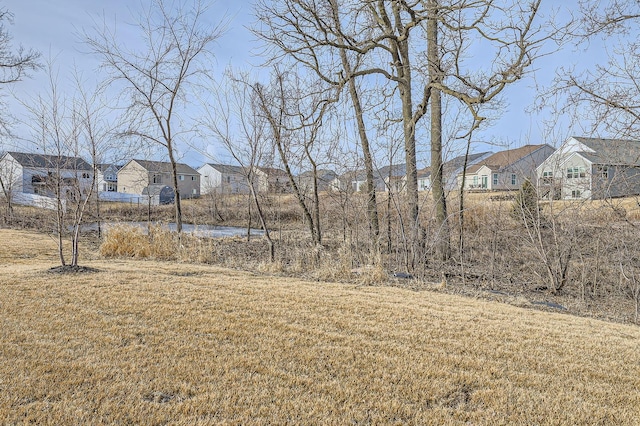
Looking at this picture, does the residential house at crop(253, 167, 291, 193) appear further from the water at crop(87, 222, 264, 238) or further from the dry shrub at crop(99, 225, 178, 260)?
the dry shrub at crop(99, 225, 178, 260)

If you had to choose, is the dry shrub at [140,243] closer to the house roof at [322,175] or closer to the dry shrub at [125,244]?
the dry shrub at [125,244]

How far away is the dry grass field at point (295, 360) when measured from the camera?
2471 mm

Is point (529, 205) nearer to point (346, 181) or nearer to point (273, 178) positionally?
point (346, 181)

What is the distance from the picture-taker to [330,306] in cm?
488

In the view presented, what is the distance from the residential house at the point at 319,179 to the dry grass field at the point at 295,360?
459 centimetres

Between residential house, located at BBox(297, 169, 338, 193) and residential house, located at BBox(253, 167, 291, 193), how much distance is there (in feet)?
1.70

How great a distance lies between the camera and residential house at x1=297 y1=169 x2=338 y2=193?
9625mm

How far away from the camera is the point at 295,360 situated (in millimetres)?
3191

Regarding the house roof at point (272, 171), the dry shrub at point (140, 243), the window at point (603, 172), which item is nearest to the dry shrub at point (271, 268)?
the dry shrub at point (140, 243)

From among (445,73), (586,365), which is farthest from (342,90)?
(586,365)

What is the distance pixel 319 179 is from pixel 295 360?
7.01 m

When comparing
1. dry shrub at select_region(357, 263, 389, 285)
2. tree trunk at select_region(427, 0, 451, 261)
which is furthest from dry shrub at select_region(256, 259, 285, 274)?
tree trunk at select_region(427, 0, 451, 261)

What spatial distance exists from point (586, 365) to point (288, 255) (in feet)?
20.7

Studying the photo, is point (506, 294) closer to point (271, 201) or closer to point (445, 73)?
point (445, 73)
